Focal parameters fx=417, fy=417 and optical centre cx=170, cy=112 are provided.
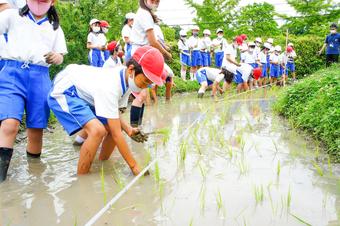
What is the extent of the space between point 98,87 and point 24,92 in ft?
1.91

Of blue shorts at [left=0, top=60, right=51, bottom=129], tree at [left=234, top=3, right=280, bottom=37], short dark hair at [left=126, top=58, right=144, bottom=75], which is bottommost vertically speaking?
blue shorts at [left=0, top=60, right=51, bottom=129]

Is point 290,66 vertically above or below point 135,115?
above

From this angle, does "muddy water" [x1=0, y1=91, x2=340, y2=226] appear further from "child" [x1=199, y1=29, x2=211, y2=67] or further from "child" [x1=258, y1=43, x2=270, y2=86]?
"child" [x1=258, y1=43, x2=270, y2=86]

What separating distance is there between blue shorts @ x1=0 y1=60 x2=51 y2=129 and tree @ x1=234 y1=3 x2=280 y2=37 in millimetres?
21468

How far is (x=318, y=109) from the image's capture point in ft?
14.2

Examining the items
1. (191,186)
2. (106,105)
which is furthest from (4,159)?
(191,186)

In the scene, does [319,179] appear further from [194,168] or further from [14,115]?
[14,115]

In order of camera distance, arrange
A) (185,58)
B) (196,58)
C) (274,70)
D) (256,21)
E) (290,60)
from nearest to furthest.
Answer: (196,58), (185,58), (274,70), (290,60), (256,21)

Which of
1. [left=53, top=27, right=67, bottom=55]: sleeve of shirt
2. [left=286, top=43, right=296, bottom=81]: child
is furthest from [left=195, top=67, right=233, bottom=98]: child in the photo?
[left=286, top=43, right=296, bottom=81]: child

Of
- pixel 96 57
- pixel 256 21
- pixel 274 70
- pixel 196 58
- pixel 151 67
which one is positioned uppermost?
pixel 256 21

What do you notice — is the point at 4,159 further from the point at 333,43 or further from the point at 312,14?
the point at 312,14

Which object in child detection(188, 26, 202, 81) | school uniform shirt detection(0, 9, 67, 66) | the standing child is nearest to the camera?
school uniform shirt detection(0, 9, 67, 66)

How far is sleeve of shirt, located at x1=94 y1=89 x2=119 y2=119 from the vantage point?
2.79 m

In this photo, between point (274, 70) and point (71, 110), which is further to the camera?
point (274, 70)
